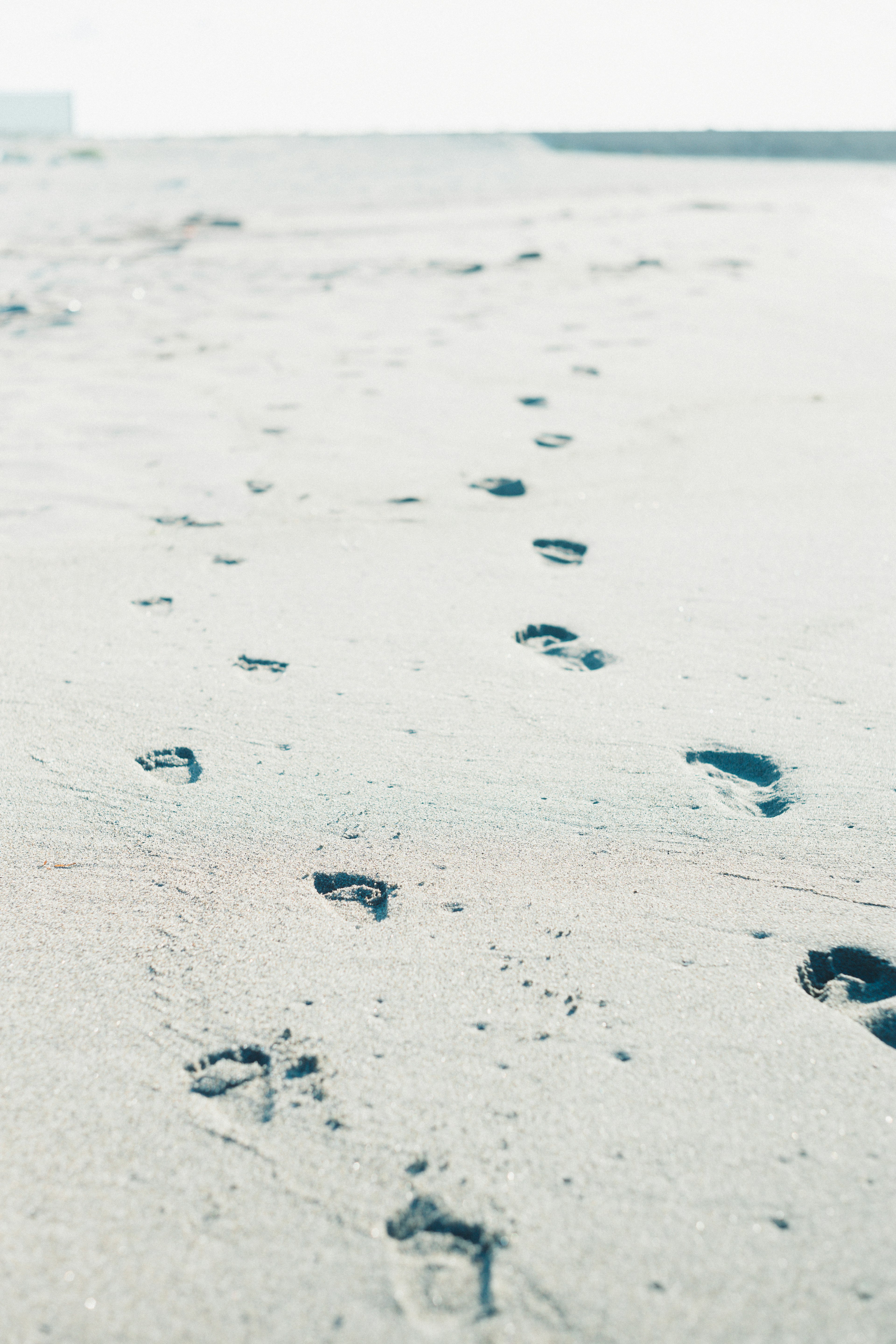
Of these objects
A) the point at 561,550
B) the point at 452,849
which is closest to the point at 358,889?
the point at 452,849

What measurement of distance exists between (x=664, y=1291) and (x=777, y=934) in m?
0.62

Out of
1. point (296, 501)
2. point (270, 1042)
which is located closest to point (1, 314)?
point (296, 501)

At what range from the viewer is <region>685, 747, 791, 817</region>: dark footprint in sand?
6.12ft

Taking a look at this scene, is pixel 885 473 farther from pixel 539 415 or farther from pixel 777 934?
pixel 777 934

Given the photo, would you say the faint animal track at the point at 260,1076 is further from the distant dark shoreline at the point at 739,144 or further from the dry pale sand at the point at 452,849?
the distant dark shoreline at the point at 739,144

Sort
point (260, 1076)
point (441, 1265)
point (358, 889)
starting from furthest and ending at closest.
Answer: point (358, 889) < point (260, 1076) < point (441, 1265)

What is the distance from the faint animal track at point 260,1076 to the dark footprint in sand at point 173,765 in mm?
684

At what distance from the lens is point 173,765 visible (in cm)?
199

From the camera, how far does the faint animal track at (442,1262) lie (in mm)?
1069

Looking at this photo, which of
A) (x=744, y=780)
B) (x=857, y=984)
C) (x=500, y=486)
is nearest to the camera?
(x=857, y=984)

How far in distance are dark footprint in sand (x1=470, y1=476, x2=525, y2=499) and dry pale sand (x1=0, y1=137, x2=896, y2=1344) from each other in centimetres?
5

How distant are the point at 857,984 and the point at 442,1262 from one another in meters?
0.74

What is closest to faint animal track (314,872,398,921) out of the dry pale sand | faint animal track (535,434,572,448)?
the dry pale sand

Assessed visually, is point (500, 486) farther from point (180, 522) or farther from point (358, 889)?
point (358, 889)
